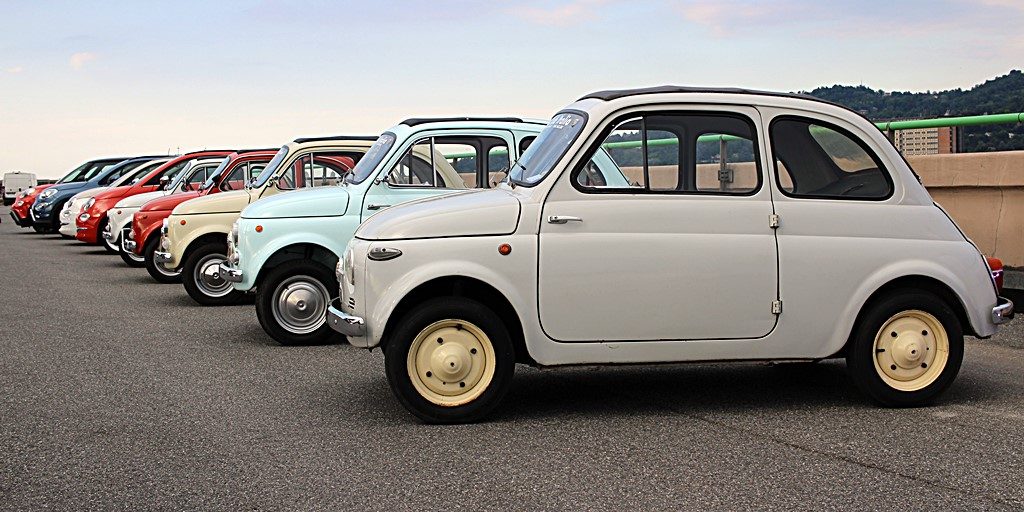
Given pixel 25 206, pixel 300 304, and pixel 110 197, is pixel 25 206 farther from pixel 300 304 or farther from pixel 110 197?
pixel 300 304

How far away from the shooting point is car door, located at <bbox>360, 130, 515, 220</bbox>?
1141 centimetres

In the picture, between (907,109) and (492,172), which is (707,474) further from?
(907,109)

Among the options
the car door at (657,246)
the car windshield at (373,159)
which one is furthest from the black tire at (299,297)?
the car door at (657,246)

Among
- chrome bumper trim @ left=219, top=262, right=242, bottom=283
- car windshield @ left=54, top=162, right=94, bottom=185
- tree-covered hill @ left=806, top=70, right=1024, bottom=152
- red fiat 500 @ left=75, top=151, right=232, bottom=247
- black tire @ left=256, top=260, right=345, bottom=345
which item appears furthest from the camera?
car windshield @ left=54, top=162, right=94, bottom=185

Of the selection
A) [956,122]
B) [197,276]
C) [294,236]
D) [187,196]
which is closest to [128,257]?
[187,196]

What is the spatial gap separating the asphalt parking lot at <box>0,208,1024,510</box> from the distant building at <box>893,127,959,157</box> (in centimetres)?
417

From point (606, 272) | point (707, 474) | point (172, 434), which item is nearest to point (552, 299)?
point (606, 272)

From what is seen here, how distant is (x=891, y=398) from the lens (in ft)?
25.2

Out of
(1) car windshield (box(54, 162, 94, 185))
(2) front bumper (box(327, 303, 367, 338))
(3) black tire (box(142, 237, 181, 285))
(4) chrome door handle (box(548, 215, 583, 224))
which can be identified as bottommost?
(3) black tire (box(142, 237, 181, 285))

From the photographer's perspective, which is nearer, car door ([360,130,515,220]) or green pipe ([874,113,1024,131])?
car door ([360,130,515,220])

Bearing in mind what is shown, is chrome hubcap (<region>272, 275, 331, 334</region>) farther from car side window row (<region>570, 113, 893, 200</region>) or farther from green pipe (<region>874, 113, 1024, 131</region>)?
green pipe (<region>874, 113, 1024, 131</region>)

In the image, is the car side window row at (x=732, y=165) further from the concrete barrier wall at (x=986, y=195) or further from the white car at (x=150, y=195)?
the white car at (x=150, y=195)

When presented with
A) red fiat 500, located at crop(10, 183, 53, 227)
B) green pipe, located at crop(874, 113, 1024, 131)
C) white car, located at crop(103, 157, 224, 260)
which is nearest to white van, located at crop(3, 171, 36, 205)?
red fiat 500, located at crop(10, 183, 53, 227)

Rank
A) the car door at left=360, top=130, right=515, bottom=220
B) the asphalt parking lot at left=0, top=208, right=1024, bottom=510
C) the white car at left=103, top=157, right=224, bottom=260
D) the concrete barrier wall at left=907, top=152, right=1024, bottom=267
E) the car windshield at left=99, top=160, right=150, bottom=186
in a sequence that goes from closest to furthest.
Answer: the asphalt parking lot at left=0, top=208, right=1024, bottom=510 → the car door at left=360, top=130, right=515, bottom=220 → the concrete barrier wall at left=907, top=152, right=1024, bottom=267 → the white car at left=103, top=157, right=224, bottom=260 → the car windshield at left=99, top=160, right=150, bottom=186
